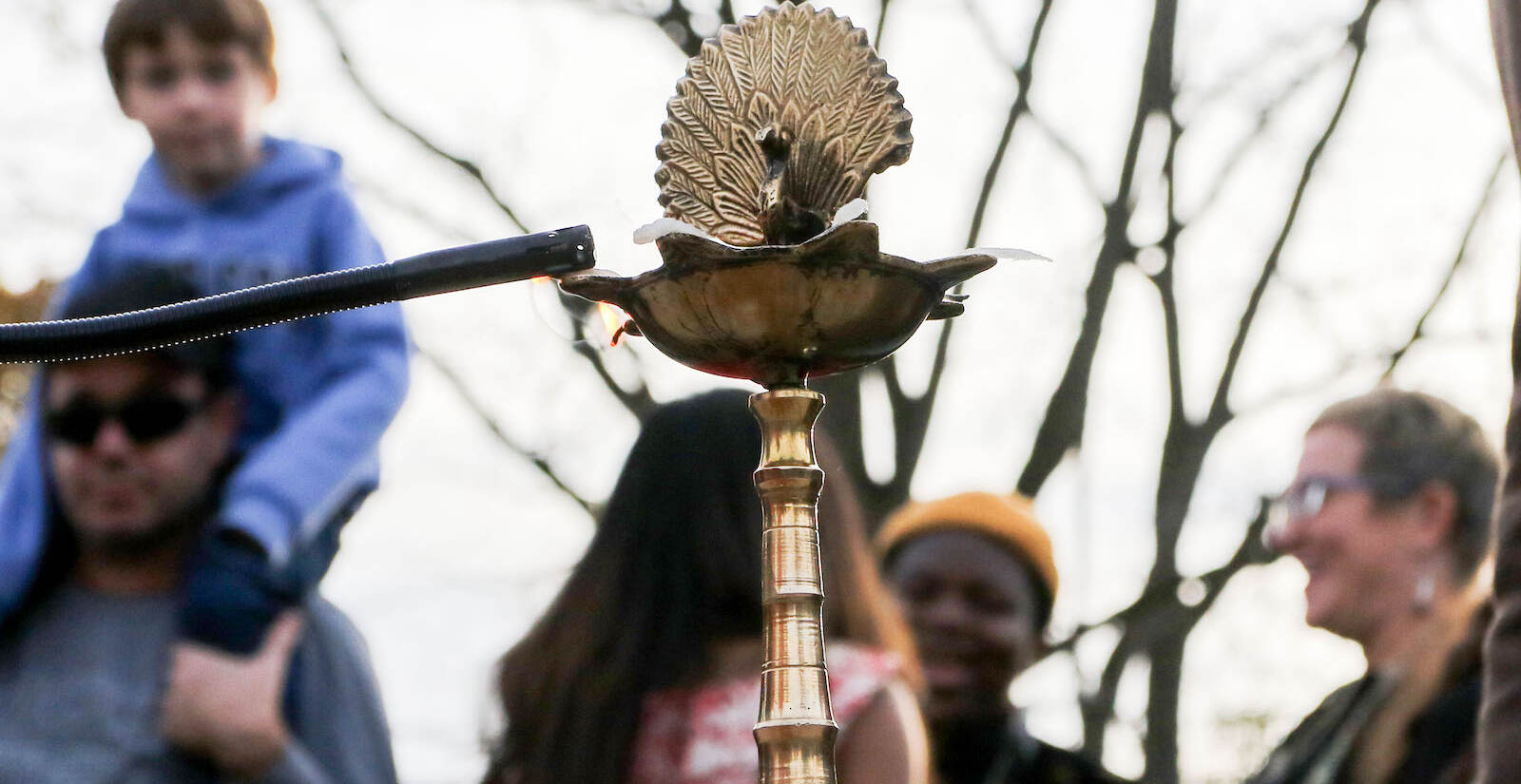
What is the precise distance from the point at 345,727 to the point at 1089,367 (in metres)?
6.19

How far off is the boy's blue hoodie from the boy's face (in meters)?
0.05

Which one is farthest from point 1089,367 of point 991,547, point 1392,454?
point 1392,454

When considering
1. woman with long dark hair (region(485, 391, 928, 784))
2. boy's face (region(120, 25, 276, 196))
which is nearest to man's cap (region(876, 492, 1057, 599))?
woman with long dark hair (region(485, 391, 928, 784))

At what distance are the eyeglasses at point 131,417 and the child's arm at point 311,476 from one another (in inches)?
5.5

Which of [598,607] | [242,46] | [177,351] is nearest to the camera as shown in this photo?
[598,607]

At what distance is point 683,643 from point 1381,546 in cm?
149

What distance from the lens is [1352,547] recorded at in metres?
3.64

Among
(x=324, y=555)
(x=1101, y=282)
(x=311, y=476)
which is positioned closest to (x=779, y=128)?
(x=311, y=476)

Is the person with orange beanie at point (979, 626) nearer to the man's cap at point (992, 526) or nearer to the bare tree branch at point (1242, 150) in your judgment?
the man's cap at point (992, 526)

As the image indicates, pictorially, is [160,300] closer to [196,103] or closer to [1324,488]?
[196,103]

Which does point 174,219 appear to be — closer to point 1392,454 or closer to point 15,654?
point 15,654

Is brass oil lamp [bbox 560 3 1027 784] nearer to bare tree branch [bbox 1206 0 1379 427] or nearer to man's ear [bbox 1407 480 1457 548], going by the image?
man's ear [bbox 1407 480 1457 548]

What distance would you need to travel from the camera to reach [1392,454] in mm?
3678

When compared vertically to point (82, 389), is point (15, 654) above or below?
below
